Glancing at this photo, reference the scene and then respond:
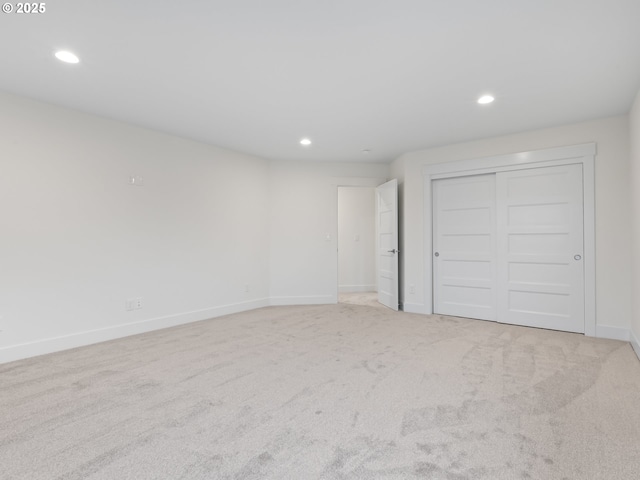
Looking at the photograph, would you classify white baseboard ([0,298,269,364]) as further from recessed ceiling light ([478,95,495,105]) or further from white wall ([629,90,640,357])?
white wall ([629,90,640,357])

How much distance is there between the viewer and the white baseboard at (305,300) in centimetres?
579

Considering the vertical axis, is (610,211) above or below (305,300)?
above

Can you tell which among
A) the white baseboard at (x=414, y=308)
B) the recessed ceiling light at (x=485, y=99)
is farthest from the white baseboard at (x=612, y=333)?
the recessed ceiling light at (x=485, y=99)

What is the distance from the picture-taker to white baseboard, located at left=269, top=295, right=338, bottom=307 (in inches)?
228

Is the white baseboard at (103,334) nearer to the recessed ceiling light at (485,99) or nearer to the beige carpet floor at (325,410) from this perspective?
the beige carpet floor at (325,410)

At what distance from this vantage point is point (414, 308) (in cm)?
514

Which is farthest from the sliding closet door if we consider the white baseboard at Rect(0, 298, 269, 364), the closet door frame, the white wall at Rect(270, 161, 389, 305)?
the white baseboard at Rect(0, 298, 269, 364)

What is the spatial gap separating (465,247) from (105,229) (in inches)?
175

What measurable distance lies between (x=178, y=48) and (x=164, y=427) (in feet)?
7.91

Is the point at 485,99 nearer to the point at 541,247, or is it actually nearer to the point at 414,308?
the point at 541,247

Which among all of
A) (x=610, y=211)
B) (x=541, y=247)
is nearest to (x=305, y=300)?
(x=541, y=247)

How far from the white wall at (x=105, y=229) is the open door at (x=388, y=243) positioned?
226 centimetres

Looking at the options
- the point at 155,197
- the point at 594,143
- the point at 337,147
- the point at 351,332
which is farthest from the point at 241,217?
the point at 594,143

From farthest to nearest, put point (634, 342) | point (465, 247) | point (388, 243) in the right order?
point (388, 243)
point (465, 247)
point (634, 342)
